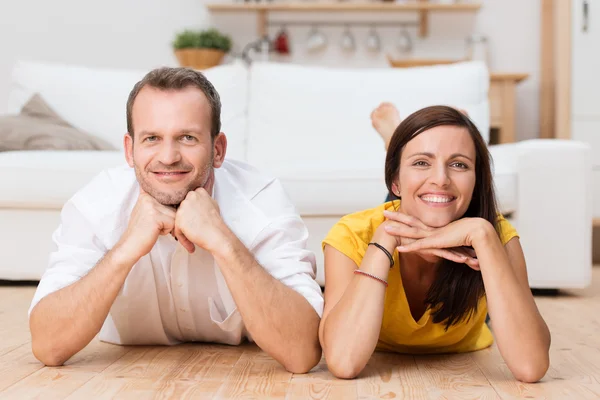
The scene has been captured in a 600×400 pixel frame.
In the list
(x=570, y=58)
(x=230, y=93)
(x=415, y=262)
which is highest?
(x=570, y=58)

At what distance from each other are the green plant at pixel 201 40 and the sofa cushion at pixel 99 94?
111 centimetres

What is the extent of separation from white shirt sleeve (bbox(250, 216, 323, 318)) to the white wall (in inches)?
137

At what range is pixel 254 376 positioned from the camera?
1.52 m

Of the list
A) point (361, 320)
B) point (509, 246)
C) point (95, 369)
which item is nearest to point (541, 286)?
point (509, 246)

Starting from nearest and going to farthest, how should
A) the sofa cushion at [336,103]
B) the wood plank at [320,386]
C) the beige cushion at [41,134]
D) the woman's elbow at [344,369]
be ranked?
the wood plank at [320,386] < the woman's elbow at [344,369] < the beige cushion at [41,134] < the sofa cushion at [336,103]

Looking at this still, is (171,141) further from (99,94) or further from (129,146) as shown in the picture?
(99,94)

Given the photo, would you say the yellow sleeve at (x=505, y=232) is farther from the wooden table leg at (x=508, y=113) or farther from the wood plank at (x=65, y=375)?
the wooden table leg at (x=508, y=113)

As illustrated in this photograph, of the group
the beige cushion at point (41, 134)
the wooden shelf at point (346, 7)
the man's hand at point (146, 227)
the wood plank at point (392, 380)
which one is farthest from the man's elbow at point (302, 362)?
the wooden shelf at point (346, 7)

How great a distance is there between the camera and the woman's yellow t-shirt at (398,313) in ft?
5.21

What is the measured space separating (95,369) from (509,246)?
907 mm

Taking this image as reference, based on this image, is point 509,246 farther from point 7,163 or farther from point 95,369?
point 7,163

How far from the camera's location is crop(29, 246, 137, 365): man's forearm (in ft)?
4.83

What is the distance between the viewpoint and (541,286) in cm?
274

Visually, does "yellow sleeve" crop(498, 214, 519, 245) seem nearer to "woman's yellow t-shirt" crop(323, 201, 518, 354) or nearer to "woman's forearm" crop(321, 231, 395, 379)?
"woman's yellow t-shirt" crop(323, 201, 518, 354)
